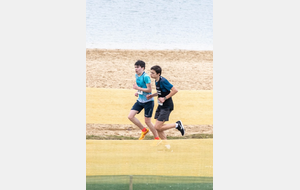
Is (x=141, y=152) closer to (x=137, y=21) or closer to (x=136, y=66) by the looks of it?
(x=136, y=66)

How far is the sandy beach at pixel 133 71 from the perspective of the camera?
9.29 metres

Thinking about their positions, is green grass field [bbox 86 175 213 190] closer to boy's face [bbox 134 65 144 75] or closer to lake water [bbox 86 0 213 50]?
boy's face [bbox 134 65 144 75]

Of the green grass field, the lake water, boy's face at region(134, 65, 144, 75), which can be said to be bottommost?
the green grass field

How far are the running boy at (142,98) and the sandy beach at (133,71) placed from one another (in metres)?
0.34

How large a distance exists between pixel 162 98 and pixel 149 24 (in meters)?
1.40

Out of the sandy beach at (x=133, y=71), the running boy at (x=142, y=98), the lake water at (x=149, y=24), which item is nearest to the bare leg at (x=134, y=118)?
the running boy at (x=142, y=98)

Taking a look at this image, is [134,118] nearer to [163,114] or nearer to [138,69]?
[163,114]

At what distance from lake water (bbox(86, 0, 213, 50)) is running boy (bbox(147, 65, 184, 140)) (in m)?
0.58

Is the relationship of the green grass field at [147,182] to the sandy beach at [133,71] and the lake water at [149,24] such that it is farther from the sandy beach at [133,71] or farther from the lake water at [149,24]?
the lake water at [149,24]

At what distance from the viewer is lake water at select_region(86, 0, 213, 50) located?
9.12m

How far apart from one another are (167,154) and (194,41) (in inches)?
84.6

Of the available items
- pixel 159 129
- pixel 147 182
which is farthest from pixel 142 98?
pixel 147 182

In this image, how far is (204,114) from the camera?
30.6 feet

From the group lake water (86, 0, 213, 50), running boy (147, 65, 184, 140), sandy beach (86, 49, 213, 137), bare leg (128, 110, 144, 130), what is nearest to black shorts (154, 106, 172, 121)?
running boy (147, 65, 184, 140)
